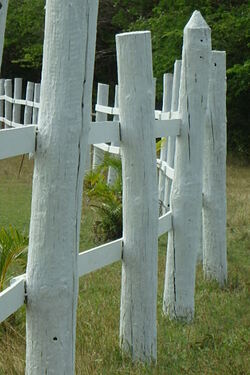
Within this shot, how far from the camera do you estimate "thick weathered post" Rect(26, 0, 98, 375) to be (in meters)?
3.62

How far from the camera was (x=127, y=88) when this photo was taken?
4.75m

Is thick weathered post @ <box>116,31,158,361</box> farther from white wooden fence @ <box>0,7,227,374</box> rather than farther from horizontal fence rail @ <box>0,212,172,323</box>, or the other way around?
horizontal fence rail @ <box>0,212,172,323</box>

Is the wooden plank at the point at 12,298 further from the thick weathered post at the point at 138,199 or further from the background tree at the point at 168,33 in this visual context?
the background tree at the point at 168,33

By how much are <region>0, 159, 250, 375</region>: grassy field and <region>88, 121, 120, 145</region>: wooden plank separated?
1.05 m

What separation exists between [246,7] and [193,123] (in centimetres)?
1434

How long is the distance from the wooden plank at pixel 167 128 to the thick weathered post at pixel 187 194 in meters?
0.08

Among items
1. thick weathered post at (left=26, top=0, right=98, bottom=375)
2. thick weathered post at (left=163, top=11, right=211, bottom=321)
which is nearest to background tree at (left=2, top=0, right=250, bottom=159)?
thick weathered post at (left=163, top=11, right=211, bottom=321)

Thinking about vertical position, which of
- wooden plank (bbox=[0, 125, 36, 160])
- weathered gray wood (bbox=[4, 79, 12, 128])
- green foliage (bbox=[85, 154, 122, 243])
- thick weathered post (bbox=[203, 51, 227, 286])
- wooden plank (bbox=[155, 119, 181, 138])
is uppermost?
wooden plank (bbox=[0, 125, 36, 160])

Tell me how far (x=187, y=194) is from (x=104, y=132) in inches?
61.6

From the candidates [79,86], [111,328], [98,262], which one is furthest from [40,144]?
[111,328]

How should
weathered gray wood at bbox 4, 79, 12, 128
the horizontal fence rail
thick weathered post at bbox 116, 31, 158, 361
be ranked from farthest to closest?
weathered gray wood at bbox 4, 79, 12, 128, thick weathered post at bbox 116, 31, 158, 361, the horizontal fence rail

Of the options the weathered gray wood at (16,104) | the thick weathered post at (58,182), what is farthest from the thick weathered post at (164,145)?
the weathered gray wood at (16,104)

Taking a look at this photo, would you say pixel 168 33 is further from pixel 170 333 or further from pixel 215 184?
pixel 170 333

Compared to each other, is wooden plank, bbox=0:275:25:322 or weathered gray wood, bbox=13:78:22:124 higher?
wooden plank, bbox=0:275:25:322
